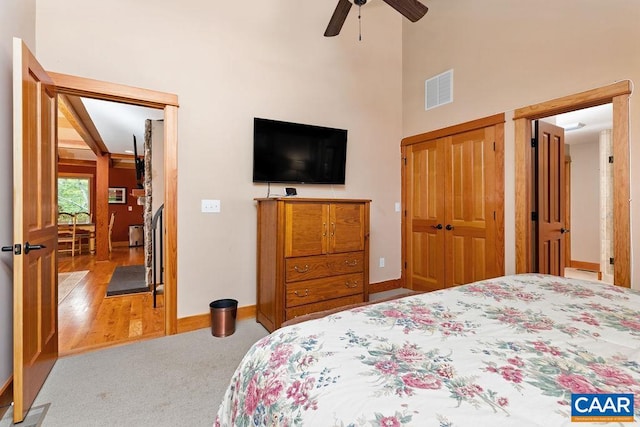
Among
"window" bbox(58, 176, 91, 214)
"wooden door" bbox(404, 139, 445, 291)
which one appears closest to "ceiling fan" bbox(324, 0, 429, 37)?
"wooden door" bbox(404, 139, 445, 291)

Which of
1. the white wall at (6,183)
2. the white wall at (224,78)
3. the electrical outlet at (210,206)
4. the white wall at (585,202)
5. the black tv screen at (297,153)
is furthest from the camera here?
the white wall at (585,202)

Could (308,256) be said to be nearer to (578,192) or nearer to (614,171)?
(614,171)

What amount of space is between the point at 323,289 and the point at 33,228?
2.11 m

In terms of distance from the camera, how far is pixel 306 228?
2756 millimetres

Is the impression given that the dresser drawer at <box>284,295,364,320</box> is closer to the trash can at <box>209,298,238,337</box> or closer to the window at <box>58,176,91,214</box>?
the trash can at <box>209,298,238,337</box>

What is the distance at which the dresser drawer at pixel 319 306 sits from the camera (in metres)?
2.68

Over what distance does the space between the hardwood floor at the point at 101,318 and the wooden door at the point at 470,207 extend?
319cm

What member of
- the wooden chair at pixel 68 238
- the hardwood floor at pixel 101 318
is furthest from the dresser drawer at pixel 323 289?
the wooden chair at pixel 68 238

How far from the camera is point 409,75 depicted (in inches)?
162

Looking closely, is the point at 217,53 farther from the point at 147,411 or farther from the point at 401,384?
the point at 401,384

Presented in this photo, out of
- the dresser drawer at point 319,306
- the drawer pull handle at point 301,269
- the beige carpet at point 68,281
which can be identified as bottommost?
the beige carpet at point 68,281

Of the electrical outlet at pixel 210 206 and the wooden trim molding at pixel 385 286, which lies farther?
the wooden trim molding at pixel 385 286

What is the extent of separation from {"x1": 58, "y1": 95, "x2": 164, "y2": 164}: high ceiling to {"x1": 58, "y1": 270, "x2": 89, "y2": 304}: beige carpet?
7.84 ft

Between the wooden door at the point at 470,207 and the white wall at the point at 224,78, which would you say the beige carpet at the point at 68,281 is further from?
the wooden door at the point at 470,207
